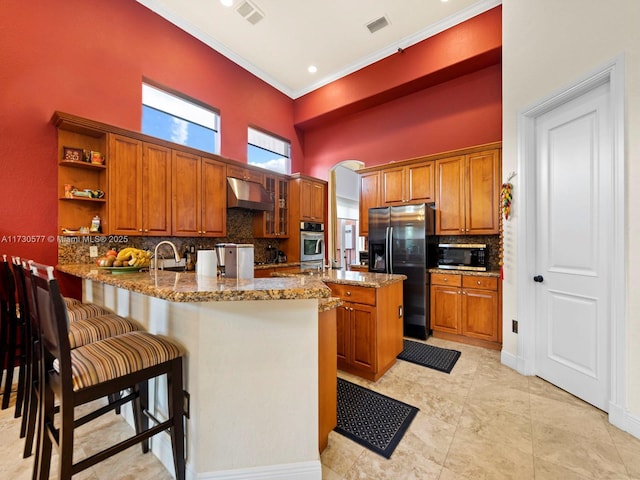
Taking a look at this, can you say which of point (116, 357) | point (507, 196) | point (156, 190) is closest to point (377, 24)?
point (507, 196)

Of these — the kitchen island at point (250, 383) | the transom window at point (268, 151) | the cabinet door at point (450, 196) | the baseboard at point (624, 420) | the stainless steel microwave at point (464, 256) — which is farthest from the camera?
the transom window at point (268, 151)

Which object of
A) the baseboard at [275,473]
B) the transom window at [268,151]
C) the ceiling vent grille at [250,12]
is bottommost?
the baseboard at [275,473]

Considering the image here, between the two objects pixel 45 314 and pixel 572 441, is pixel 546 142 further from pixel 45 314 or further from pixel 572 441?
pixel 45 314

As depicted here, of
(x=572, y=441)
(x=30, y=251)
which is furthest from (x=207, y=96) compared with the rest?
(x=572, y=441)

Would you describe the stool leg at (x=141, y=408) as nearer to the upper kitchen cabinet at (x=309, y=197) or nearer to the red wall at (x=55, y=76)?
the red wall at (x=55, y=76)

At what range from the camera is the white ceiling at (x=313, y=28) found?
359 cm

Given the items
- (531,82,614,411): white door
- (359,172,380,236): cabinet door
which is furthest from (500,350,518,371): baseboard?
(359,172,380,236): cabinet door

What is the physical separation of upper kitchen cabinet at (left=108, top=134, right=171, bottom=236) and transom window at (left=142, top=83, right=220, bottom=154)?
0.35m

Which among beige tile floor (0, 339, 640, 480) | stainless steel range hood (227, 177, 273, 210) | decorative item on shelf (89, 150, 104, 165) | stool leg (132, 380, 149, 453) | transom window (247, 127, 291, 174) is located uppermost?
transom window (247, 127, 291, 174)

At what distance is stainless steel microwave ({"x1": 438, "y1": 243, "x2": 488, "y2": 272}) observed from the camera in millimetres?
3668

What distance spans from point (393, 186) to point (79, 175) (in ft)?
13.2

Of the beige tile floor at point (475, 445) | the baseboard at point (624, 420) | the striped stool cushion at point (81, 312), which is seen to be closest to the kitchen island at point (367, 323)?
the beige tile floor at point (475, 445)

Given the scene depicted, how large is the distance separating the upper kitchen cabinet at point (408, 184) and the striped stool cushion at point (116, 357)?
3714mm

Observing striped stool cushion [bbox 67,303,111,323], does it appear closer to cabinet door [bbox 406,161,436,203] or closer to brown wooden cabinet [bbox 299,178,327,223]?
brown wooden cabinet [bbox 299,178,327,223]
